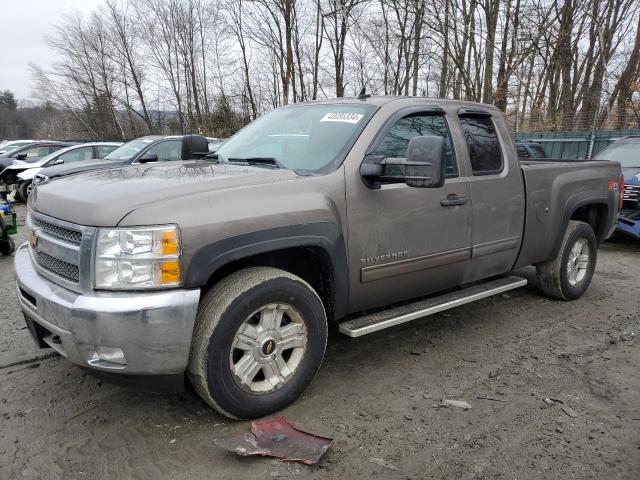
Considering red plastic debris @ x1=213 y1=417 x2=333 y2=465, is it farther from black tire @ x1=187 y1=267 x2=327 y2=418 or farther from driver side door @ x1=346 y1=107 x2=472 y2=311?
driver side door @ x1=346 y1=107 x2=472 y2=311

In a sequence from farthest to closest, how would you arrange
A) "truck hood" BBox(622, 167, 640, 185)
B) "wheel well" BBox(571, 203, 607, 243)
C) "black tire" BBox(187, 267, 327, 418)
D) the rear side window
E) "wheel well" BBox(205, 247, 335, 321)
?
the rear side window, "truck hood" BBox(622, 167, 640, 185), "wheel well" BBox(571, 203, 607, 243), "wheel well" BBox(205, 247, 335, 321), "black tire" BBox(187, 267, 327, 418)

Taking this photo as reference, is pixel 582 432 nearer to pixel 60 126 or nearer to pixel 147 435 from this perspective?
pixel 147 435

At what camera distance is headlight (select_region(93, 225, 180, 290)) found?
239 cm

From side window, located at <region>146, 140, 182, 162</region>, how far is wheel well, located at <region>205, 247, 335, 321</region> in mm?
8550

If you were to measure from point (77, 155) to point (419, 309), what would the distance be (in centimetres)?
1279

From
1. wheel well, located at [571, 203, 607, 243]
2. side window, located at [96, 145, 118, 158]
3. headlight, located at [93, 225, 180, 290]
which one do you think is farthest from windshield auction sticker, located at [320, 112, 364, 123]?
side window, located at [96, 145, 118, 158]

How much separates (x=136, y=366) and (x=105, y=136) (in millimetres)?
38200

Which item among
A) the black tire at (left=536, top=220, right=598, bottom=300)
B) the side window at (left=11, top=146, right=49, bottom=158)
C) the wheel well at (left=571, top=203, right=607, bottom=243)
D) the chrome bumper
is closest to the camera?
the chrome bumper

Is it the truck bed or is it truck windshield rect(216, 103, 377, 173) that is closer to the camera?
truck windshield rect(216, 103, 377, 173)

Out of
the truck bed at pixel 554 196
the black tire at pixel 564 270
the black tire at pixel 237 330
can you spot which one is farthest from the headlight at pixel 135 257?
the black tire at pixel 564 270

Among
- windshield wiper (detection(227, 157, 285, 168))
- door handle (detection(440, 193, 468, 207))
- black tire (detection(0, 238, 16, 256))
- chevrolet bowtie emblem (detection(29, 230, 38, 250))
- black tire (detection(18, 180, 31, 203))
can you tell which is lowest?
black tire (detection(0, 238, 16, 256))

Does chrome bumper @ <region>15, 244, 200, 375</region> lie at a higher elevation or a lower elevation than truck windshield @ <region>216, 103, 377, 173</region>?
lower

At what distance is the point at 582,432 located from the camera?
2.83m

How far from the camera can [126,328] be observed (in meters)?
2.36
